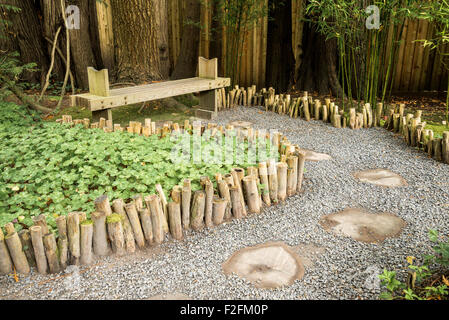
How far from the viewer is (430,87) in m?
6.96

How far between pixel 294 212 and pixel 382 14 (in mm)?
3120

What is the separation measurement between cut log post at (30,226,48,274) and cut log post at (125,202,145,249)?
0.50 m

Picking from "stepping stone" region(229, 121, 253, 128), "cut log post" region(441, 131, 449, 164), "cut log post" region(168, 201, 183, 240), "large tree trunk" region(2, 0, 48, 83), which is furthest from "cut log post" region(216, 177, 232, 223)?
"large tree trunk" region(2, 0, 48, 83)

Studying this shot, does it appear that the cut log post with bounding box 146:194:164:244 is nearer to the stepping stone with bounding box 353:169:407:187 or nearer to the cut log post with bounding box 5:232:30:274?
the cut log post with bounding box 5:232:30:274

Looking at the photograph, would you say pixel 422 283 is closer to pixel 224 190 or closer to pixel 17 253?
pixel 224 190

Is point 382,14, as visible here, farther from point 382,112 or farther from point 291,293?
point 291,293

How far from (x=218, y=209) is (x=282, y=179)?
0.65 meters

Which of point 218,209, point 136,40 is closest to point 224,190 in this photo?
point 218,209

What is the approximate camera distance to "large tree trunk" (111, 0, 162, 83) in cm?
549

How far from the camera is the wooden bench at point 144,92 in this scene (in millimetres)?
4062

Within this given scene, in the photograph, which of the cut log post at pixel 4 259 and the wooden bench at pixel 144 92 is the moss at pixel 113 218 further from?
the wooden bench at pixel 144 92

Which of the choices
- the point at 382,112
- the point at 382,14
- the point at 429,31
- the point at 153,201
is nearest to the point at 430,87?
the point at 429,31

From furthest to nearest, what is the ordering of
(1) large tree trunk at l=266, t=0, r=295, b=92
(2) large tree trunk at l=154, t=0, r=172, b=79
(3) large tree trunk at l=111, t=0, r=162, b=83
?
(1) large tree trunk at l=266, t=0, r=295, b=92 → (2) large tree trunk at l=154, t=0, r=172, b=79 → (3) large tree trunk at l=111, t=0, r=162, b=83

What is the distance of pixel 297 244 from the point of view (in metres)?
2.41
